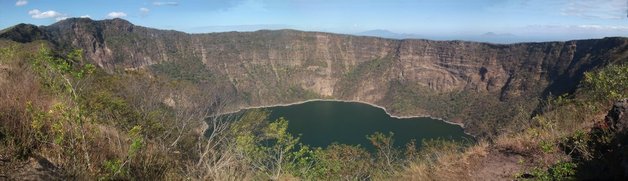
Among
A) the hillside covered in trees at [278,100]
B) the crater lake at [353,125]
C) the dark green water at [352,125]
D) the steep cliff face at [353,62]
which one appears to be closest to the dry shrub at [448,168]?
the hillside covered in trees at [278,100]

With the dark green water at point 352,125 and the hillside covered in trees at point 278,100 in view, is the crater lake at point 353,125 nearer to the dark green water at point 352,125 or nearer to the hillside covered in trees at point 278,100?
the dark green water at point 352,125

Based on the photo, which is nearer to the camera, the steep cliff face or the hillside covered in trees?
the hillside covered in trees

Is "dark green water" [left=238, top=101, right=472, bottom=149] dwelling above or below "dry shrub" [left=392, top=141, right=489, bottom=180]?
below

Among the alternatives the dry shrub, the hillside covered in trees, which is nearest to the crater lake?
the hillside covered in trees

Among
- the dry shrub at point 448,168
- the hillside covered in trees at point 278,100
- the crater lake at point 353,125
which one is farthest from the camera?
the crater lake at point 353,125

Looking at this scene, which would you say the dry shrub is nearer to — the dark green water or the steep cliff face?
the dark green water

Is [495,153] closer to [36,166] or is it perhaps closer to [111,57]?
[36,166]
